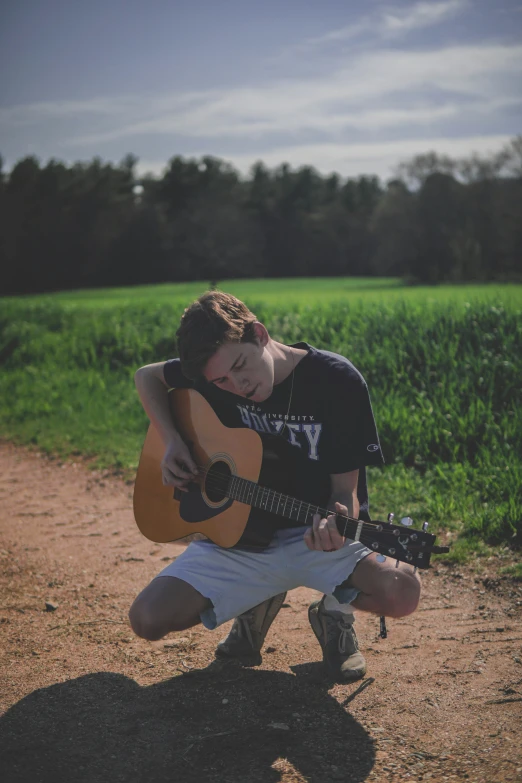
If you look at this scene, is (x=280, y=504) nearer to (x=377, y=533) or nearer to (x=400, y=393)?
(x=377, y=533)

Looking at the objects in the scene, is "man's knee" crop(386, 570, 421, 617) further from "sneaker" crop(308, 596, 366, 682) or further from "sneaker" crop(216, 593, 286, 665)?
"sneaker" crop(216, 593, 286, 665)

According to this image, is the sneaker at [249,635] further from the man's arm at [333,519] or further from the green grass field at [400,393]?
the green grass field at [400,393]

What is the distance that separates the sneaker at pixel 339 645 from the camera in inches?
121

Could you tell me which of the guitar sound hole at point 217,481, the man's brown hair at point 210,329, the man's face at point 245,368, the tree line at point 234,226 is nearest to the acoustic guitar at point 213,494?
the guitar sound hole at point 217,481

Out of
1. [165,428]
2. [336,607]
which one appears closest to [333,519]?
[336,607]

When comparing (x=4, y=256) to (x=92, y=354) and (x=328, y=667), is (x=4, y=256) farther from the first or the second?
(x=328, y=667)

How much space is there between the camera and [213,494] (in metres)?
3.26

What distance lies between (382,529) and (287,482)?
2.04 feet

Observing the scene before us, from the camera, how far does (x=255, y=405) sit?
3256 mm

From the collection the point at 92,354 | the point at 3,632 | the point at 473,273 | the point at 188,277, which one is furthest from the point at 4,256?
the point at 3,632

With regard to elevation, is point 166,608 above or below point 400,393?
below

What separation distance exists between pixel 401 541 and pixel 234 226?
118ft

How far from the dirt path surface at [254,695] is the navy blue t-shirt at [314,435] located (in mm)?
673

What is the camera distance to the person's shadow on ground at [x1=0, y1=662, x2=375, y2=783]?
2.48 m
